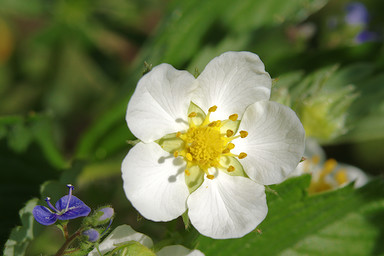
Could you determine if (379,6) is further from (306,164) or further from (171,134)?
(171,134)

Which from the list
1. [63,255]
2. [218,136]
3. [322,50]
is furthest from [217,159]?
[322,50]

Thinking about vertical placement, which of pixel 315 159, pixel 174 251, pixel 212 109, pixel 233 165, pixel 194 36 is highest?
pixel 194 36

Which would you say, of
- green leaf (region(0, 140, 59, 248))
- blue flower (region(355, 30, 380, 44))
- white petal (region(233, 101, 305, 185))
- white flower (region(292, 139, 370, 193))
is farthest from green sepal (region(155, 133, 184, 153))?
blue flower (region(355, 30, 380, 44))

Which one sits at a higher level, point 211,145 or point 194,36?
point 194,36

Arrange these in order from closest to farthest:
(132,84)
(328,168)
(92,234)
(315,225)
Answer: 1. (92,234)
2. (315,225)
3. (132,84)
4. (328,168)

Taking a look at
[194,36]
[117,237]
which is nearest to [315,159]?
[194,36]

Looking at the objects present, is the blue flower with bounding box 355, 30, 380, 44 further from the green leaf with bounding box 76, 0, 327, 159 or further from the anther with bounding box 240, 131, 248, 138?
the anther with bounding box 240, 131, 248, 138

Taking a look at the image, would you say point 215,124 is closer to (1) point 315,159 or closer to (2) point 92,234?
(2) point 92,234

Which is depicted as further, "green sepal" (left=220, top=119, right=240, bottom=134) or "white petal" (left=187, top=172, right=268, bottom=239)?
"green sepal" (left=220, top=119, right=240, bottom=134)
